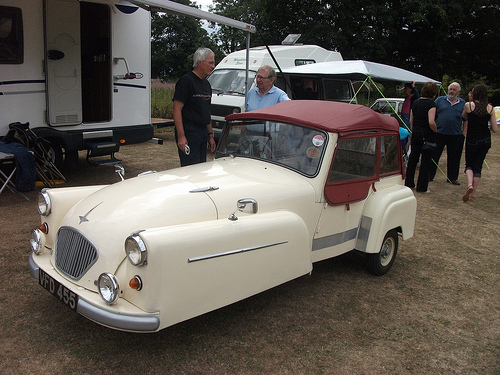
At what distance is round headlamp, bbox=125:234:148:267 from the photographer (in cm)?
265

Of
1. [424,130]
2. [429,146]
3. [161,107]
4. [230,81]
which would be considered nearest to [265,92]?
[429,146]

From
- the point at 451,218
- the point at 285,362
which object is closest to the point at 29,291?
the point at 285,362

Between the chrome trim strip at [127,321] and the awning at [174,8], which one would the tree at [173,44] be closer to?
the awning at [174,8]

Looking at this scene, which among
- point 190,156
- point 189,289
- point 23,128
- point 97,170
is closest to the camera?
point 189,289

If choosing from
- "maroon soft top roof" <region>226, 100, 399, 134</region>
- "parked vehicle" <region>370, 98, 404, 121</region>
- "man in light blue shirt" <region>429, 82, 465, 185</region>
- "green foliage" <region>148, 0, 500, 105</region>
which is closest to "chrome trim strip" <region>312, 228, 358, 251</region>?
"maroon soft top roof" <region>226, 100, 399, 134</region>

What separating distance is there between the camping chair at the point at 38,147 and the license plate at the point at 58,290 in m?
3.88

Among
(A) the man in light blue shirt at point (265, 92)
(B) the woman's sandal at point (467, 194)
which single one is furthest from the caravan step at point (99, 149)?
(B) the woman's sandal at point (467, 194)

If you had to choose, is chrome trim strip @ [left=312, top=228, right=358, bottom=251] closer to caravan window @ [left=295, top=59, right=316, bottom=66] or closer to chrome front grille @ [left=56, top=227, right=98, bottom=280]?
chrome front grille @ [left=56, top=227, right=98, bottom=280]

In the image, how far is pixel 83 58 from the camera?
8.41 m

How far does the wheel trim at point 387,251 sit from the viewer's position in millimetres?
4629

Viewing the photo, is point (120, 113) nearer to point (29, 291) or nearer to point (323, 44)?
point (29, 291)

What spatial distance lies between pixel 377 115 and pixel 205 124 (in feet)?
6.58

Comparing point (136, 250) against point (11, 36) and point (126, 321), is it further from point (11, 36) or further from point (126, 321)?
point (11, 36)

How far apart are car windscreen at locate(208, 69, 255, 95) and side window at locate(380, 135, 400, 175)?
661cm
